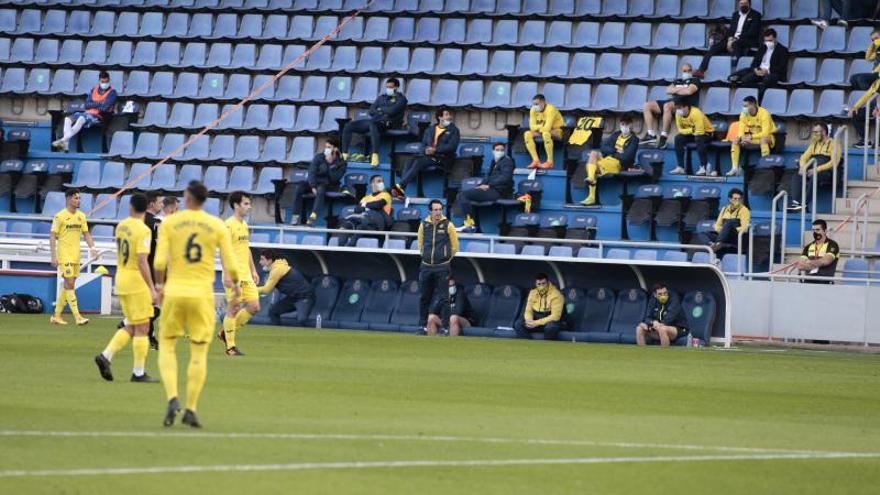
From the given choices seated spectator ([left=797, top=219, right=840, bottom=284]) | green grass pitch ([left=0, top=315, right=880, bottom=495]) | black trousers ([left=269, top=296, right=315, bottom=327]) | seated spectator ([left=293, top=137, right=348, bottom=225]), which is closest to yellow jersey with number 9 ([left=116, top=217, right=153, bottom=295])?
green grass pitch ([left=0, top=315, right=880, bottom=495])

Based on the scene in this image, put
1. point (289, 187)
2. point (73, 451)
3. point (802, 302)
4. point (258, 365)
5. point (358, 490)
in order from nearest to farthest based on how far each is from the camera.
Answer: point (358, 490)
point (73, 451)
point (258, 365)
point (802, 302)
point (289, 187)

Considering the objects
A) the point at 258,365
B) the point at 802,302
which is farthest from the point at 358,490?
the point at 802,302

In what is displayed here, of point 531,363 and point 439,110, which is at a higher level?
point 439,110

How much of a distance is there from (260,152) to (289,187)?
218 cm

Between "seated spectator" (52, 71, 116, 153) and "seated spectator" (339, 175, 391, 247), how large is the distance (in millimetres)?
7436

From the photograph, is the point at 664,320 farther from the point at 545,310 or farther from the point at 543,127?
the point at 543,127

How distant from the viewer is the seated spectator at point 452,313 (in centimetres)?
2736

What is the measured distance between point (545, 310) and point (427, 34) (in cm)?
1090

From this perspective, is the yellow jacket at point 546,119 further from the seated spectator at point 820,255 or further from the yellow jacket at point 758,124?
the seated spectator at point 820,255

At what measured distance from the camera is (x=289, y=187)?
33.2 meters

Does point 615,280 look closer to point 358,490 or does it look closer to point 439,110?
point 439,110

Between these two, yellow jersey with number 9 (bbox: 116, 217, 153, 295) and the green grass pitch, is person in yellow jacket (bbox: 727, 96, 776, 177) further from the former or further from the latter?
yellow jersey with number 9 (bbox: 116, 217, 153, 295)

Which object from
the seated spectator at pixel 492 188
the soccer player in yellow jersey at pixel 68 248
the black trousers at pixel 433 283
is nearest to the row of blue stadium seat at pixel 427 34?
the seated spectator at pixel 492 188

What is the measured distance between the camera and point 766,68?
32.4 m
